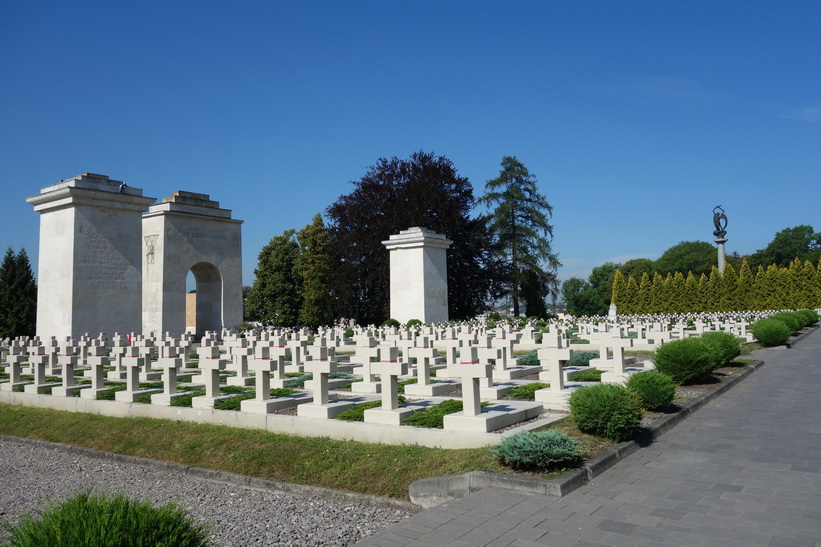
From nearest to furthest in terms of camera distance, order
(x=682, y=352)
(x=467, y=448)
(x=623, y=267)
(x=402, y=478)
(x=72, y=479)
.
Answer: (x=402, y=478) < (x=467, y=448) < (x=72, y=479) < (x=682, y=352) < (x=623, y=267)

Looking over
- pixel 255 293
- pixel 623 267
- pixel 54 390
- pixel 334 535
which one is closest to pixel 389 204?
pixel 255 293

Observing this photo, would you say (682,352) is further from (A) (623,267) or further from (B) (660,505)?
(A) (623,267)

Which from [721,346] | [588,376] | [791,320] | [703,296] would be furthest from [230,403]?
[703,296]

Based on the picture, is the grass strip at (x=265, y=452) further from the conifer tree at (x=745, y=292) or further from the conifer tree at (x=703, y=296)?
the conifer tree at (x=745, y=292)

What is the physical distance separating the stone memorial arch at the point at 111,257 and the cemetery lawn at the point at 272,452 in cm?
1231

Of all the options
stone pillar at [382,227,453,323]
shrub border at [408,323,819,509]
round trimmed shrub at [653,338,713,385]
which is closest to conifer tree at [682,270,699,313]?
stone pillar at [382,227,453,323]

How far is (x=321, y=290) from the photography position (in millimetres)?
44031

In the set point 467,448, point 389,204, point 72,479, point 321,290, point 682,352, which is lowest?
point 72,479

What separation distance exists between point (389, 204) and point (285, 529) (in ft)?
103

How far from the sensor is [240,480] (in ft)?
23.5

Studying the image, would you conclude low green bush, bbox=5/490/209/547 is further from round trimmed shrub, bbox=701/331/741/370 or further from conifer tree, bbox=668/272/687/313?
conifer tree, bbox=668/272/687/313

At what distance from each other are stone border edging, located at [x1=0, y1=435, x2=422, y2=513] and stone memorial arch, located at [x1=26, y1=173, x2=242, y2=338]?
13.5 metres

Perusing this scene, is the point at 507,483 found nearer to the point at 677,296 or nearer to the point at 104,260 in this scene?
the point at 104,260

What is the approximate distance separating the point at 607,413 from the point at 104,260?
70.4 ft
